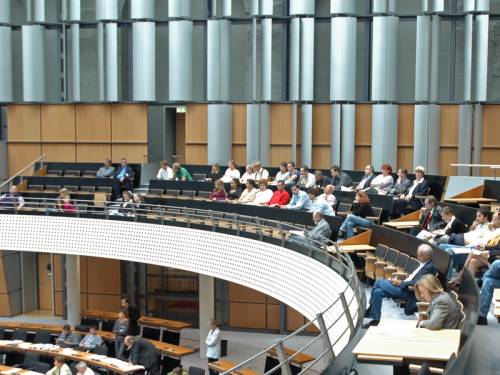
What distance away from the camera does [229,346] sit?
22.6m

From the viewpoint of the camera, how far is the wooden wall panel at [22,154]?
93.1 ft

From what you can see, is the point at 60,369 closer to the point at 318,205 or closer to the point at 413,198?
the point at 318,205

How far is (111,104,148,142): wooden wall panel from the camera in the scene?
27719mm

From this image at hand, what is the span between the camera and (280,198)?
18797mm

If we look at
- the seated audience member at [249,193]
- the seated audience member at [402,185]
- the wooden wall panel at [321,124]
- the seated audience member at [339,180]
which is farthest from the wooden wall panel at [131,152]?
the seated audience member at [402,185]

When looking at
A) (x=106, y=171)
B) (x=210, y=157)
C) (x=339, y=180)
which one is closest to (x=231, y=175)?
(x=339, y=180)

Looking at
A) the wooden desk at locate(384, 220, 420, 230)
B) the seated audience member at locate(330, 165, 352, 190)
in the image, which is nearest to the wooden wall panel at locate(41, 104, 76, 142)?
the seated audience member at locate(330, 165, 352, 190)

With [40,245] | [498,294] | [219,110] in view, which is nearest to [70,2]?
[219,110]

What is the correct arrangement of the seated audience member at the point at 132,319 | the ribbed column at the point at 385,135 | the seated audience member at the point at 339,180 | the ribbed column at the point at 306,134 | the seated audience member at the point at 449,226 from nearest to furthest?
the seated audience member at the point at 449,226
the seated audience member at the point at 339,180
the seated audience member at the point at 132,319
the ribbed column at the point at 385,135
the ribbed column at the point at 306,134

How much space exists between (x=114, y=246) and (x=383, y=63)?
10.2 meters

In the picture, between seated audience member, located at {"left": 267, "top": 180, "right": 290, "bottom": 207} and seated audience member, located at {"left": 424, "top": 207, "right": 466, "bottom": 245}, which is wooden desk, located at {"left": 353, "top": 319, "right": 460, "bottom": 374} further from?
seated audience member, located at {"left": 267, "top": 180, "right": 290, "bottom": 207}

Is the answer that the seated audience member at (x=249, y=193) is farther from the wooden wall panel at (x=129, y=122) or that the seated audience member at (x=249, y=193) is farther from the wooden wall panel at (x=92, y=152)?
the wooden wall panel at (x=92, y=152)

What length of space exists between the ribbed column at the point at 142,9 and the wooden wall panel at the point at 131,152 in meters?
4.29

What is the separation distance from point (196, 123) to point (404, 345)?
67.6 ft
